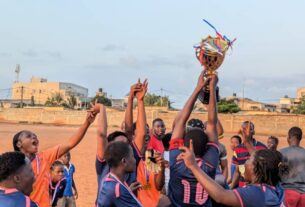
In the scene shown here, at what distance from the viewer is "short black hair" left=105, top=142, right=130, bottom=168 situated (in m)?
3.86

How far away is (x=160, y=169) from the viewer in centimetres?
474

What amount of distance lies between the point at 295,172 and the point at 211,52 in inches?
110

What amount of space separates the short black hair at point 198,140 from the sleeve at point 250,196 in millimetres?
787

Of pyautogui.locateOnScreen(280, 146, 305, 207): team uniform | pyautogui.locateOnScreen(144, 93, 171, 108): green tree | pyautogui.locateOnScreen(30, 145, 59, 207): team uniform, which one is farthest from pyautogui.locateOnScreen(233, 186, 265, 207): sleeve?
pyautogui.locateOnScreen(144, 93, 171, 108): green tree

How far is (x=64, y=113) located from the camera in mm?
62156

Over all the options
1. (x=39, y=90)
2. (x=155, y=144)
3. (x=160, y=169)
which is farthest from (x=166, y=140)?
(x=39, y=90)

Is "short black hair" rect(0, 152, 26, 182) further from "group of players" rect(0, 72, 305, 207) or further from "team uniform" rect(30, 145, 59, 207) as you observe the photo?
"team uniform" rect(30, 145, 59, 207)

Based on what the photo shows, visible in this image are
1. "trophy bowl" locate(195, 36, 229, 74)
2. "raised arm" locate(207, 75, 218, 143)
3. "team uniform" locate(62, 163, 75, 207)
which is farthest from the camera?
"team uniform" locate(62, 163, 75, 207)

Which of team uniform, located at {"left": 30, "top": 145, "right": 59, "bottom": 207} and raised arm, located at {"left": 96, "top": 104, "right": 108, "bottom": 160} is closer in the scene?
raised arm, located at {"left": 96, "top": 104, "right": 108, "bottom": 160}

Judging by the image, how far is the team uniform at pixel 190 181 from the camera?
14.0 feet

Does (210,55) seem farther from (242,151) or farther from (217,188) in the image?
(242,151)

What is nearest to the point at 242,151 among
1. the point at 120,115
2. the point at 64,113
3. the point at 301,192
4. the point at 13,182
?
the point at 301,192

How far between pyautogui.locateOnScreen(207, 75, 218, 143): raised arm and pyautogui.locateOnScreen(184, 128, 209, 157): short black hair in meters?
0.23

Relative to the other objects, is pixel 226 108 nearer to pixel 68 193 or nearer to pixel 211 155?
pixel 68 193
